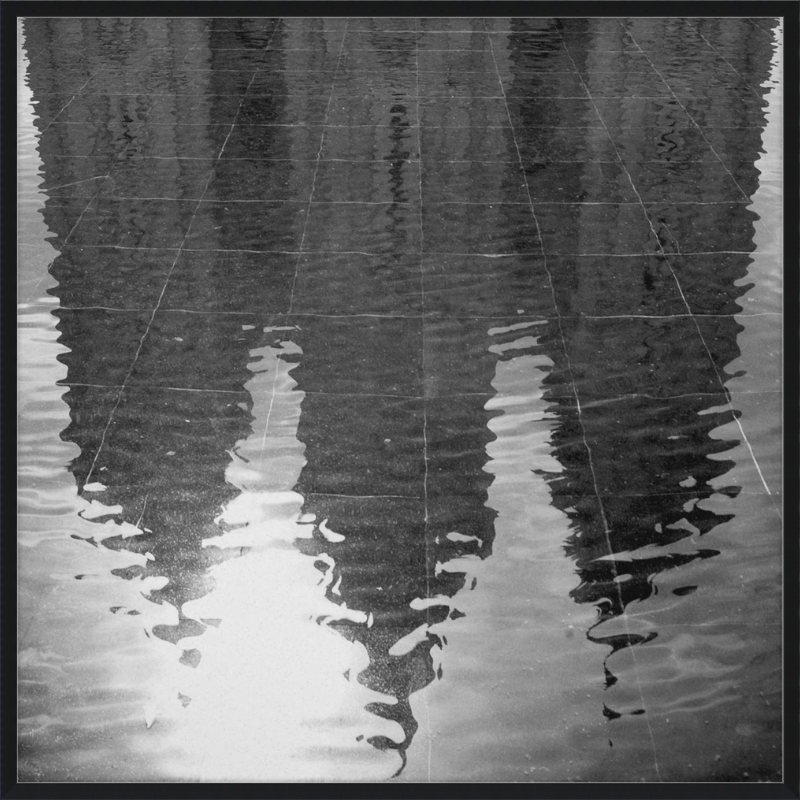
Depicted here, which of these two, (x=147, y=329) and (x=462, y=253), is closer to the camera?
(x=147, y=329)

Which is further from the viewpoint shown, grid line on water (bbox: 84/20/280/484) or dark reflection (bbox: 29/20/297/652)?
grid line on water (bbox: 84/20/280/484)

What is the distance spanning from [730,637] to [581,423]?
1080mm

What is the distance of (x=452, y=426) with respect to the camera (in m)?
3.77

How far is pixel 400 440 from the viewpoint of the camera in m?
3.69

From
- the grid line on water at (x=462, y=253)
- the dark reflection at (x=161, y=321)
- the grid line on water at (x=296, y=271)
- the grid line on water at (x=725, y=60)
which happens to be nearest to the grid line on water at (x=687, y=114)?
the grid line on water at (x=725, y=60)

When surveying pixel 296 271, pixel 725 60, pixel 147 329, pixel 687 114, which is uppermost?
pixel 725 60

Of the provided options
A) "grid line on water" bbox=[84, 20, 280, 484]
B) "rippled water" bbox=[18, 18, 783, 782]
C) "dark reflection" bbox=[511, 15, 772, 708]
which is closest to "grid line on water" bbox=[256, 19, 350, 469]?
"rippled water" bbox=[18, 18, 783, 782]

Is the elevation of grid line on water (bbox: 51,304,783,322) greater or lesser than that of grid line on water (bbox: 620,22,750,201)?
lesser

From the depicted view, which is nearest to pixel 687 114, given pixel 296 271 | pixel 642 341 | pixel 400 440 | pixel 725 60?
pixel 725 60

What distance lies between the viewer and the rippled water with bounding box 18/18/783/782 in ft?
8.81

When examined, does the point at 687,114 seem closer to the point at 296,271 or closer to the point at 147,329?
the point at 296,271

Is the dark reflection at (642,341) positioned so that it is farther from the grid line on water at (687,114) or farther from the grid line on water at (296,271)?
the grid line on water at (296,271)

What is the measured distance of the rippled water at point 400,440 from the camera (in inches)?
106

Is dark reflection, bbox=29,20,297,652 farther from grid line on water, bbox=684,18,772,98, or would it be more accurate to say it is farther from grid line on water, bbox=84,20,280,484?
grid line on water, bbox=684,18,772,98
